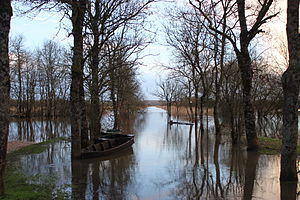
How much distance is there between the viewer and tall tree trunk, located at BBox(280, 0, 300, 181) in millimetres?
7629

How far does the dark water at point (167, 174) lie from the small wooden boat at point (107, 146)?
39 centimetres

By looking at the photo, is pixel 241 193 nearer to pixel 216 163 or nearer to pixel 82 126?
pixel 216 163

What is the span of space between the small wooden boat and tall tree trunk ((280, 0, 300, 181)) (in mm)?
8136

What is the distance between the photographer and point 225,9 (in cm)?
1678

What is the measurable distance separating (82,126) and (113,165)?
382 cm

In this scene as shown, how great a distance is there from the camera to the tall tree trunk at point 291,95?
7.63m

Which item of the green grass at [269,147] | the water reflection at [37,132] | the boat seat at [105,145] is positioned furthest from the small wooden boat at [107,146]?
the water reflection at [37,132]

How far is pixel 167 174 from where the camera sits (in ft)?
32.7

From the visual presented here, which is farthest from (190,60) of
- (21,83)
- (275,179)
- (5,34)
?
(21,83)

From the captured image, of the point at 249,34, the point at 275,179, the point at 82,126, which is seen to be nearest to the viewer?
the point at 275,179

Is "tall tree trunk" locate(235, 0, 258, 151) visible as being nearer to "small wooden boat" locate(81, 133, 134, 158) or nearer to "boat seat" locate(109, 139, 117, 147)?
"small wooden boat" locate(81, 133, 134, 158)

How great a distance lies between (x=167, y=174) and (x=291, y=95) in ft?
16.1

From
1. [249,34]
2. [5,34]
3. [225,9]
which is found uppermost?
[225,9]

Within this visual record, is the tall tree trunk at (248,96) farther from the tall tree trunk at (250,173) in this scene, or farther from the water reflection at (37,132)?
the water reflection at (37,132)
